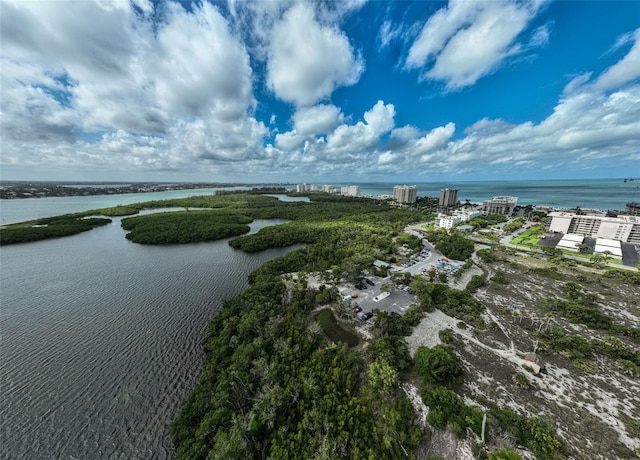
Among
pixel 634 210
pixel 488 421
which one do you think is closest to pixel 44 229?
pixel 488 421

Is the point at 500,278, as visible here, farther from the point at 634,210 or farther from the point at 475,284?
the point at 634,210

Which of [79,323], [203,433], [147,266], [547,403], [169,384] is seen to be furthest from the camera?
[147,266]

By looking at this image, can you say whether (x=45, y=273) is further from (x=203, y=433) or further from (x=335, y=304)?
(x=335, y=304)

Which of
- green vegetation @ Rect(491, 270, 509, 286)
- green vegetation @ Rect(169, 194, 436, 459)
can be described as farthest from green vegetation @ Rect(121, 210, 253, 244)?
green vegetation @ Rect(491, 270, 509, 286)

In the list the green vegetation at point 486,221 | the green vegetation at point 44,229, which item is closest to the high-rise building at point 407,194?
the green vegetation at point 486,221

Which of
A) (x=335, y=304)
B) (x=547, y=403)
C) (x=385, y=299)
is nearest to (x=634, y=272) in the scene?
(x=547, y=403)

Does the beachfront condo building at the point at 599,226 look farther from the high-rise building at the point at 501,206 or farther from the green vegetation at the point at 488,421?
the green vegetation at the point at 488,421

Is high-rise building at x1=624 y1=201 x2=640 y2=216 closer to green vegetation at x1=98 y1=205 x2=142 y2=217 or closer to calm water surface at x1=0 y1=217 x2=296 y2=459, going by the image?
calm water surface at x1=0 y1=217 x2=296 y2=459
